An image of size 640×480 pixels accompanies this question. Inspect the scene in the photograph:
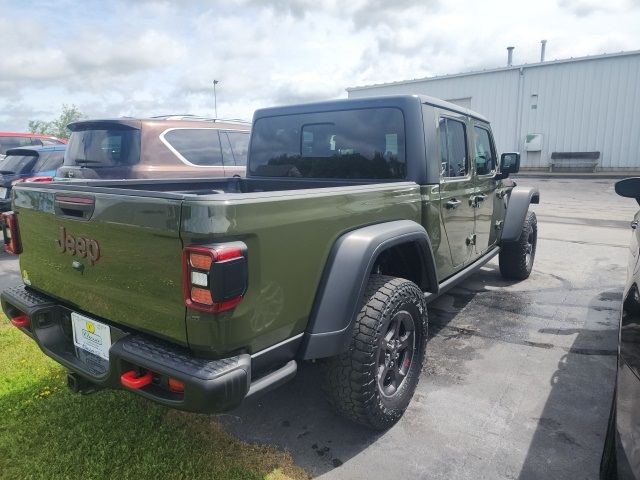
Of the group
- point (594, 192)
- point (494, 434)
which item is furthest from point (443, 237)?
point (594, 192)

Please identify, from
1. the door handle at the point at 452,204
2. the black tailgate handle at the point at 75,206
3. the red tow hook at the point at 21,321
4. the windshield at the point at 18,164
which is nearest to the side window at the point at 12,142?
the windshield at the point at 18,164

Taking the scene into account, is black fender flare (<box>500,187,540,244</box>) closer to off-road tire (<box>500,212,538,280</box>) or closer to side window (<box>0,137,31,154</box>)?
off-road tire (<box>500,212,538,280</box>)

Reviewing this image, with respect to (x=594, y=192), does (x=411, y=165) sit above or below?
above

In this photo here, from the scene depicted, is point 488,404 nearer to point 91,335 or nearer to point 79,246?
point 91,335

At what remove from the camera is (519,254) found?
529cm

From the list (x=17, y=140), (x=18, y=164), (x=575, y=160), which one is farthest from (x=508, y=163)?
(x=575, y=160)

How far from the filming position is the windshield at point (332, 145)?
330 centimetres

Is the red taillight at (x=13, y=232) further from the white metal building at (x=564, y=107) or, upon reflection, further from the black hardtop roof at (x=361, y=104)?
the white metal building at (x=564, y=107)

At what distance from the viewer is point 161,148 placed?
600 centimetres

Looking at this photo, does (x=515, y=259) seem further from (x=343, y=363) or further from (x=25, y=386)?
(x=25, y=386)

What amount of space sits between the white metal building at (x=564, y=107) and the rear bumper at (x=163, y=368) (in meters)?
22.9

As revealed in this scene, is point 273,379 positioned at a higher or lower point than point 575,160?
lower

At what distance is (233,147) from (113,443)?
526cm

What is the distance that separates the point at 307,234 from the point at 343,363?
0.74 m
